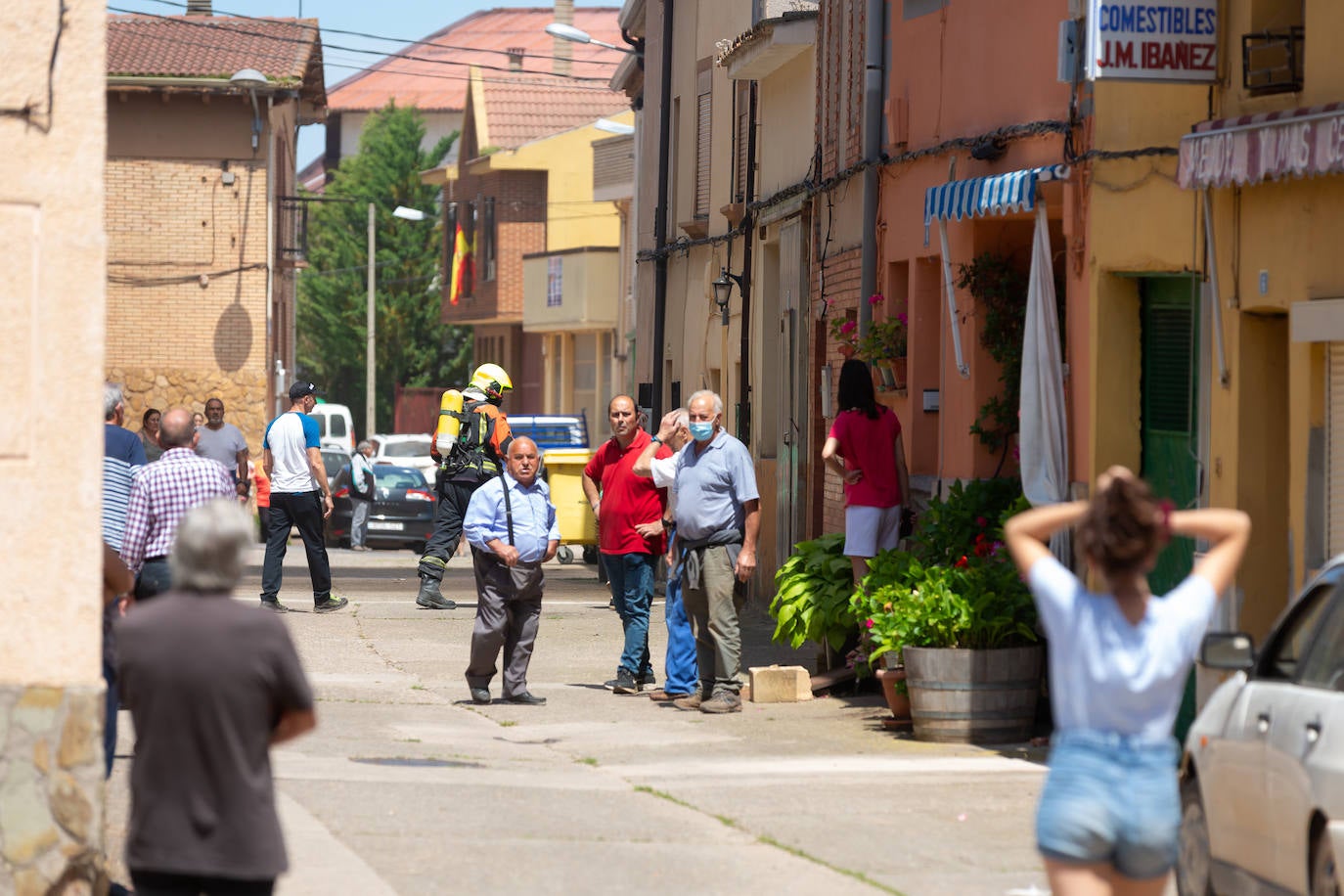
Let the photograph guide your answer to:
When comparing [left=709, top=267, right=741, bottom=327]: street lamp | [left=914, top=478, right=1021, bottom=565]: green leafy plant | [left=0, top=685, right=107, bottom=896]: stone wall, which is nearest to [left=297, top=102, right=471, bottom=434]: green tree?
[left=709, top=267, right=741, bottom=327]: street lamp

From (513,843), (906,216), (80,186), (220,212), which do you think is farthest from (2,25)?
(220,212)

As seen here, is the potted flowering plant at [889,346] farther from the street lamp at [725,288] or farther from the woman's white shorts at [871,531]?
the street lamp at [725,288]

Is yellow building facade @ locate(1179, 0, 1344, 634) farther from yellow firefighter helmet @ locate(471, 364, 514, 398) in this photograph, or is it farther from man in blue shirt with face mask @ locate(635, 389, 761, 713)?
yellow firefighter helmet @ locate(471, 364, 514, 398)

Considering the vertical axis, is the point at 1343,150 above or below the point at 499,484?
above

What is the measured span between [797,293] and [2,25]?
1345cm

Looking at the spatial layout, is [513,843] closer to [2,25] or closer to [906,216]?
[2,25]

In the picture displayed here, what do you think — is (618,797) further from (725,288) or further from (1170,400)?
(725,288)

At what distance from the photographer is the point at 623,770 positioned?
36.6 feet

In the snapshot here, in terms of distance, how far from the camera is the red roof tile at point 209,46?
40.8m

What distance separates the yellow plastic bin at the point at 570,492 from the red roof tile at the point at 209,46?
692 inches

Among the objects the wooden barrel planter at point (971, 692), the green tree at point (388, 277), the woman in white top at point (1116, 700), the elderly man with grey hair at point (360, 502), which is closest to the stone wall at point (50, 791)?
the woman in white top at point (1116, 700)

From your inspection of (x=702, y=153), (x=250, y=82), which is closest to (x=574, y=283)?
(x=250, y=82)

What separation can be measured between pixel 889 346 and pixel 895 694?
4362 millimetres

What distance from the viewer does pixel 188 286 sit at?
41.0m
